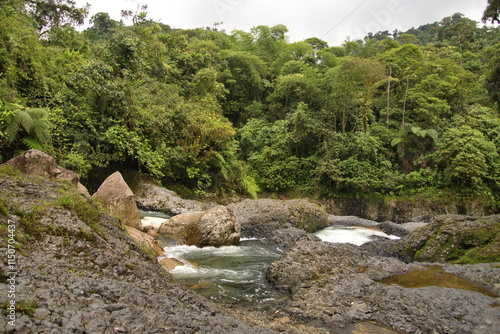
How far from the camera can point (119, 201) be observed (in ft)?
27.3

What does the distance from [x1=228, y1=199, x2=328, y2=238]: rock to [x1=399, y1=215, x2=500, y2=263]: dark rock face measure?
12.7ft

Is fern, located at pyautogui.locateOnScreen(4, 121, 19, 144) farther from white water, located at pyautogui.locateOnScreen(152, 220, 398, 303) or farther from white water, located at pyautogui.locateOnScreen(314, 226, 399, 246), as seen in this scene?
white water, located at pyautogui.locateOnScreen(314, 226, 399, 246)

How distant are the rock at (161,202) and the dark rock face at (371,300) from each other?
629cm

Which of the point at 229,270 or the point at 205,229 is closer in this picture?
the point at 229,270

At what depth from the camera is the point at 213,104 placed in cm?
2017

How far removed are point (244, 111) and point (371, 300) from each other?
2470cm

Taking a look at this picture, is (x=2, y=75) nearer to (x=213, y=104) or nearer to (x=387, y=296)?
(x=213, y=104)

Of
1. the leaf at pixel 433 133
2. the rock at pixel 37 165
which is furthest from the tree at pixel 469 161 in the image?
the rock at pixel 37 165

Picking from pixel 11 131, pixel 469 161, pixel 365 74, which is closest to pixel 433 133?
pixel 469 161

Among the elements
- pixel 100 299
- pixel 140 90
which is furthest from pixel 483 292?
pixel 140 90

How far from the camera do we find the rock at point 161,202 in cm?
1221

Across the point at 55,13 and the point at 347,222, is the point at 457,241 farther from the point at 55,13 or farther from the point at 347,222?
the point at 55,13

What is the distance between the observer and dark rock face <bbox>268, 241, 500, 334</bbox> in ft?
14.9

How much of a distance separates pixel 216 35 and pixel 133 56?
18.9m
